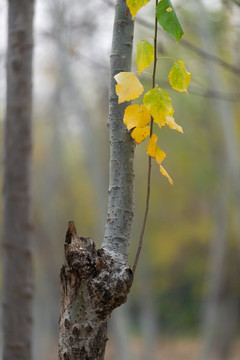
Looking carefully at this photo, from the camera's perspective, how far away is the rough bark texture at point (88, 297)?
137cm

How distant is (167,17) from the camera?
1326 mm

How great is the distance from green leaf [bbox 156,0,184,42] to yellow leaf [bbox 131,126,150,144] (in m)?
0.28

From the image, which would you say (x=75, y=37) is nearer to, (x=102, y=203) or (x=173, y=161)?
(x=102, y=203)

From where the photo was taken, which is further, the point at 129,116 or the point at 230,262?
the point at 230,262

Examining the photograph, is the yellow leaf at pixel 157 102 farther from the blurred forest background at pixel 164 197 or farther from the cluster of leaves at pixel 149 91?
the blurred forest background at pixel 164 197

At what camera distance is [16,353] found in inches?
99.8

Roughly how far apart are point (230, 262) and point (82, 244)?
49.9ft

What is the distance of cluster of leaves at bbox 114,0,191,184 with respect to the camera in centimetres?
133

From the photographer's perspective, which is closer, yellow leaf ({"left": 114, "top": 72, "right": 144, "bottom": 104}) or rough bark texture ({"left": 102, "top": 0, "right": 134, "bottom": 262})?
yellow leaf ({"left": 114, "top": 72, "right": 144, "bottom": 104})

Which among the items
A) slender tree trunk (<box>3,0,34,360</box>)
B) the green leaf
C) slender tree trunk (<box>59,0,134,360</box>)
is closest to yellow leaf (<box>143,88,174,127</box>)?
the green leaf

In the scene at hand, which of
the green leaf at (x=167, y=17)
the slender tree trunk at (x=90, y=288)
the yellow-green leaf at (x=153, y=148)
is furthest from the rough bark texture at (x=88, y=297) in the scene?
the green leaf at (x=167, y=17)

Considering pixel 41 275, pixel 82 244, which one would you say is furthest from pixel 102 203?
pixel 41 275

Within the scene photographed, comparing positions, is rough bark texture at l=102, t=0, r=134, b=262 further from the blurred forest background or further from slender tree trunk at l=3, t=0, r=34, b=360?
the blurred forest background

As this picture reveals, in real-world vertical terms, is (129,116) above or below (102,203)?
below
